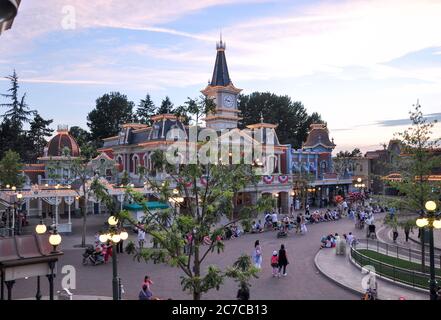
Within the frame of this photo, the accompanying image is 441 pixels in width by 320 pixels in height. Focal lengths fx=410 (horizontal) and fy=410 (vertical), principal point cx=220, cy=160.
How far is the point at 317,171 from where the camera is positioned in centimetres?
5962

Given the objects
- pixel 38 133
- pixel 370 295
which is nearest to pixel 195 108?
pixel 370 295

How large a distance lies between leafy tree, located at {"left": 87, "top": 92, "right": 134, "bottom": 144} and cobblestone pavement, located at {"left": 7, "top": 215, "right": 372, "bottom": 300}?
58064 mm

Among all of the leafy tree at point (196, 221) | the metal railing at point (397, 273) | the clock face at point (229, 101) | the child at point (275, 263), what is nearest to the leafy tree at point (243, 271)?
the leafy tree at point (196, 221)

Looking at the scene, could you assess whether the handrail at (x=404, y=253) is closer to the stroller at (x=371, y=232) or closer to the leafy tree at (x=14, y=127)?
the stroller at (x=371, y=232)

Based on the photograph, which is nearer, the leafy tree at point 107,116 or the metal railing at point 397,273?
the metal railing at point 397,273

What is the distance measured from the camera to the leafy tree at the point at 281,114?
3408 inches

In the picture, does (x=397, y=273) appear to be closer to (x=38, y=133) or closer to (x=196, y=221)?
(x=196, y=221)

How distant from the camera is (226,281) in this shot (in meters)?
17.3

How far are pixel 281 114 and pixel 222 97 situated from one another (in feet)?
113

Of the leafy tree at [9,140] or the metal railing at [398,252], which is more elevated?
the leafy tree at [9,140]

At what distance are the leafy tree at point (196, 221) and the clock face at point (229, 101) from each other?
4556cm
